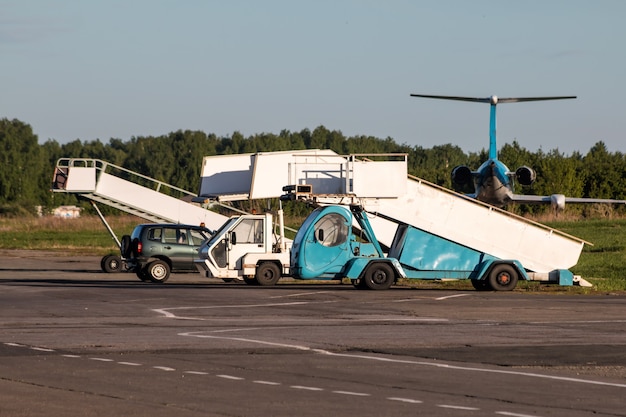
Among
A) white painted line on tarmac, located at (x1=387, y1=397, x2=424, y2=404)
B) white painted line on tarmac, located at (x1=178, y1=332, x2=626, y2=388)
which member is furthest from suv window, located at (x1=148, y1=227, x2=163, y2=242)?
white painted line on tarmac, located at (x1=387, y1=397, x2=424, y2=404)

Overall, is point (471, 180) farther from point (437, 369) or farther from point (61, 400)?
point (61, 400)

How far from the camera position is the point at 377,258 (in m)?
30.8

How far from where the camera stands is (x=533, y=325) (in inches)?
816

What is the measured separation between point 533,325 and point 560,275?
11.5 metres

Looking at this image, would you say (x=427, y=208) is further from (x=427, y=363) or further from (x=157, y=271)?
(x=427, y=363)

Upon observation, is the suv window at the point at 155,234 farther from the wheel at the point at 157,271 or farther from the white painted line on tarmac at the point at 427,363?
the white painted line on tarmac at the point at 427,363

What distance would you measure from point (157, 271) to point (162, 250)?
2.88 ft

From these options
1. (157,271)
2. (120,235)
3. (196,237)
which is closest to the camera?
(157,271)

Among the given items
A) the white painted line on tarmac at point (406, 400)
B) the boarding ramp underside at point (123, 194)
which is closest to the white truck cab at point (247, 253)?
the boarding ramp underside at point (123, 194)

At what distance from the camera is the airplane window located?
3067 centimetres

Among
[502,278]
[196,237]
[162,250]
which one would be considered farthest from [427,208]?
[162,250]

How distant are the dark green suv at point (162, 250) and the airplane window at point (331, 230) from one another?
7237 millimetres

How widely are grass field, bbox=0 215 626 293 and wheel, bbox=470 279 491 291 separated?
1391mm

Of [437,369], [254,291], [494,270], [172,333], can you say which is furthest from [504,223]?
[437,369]
